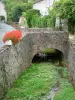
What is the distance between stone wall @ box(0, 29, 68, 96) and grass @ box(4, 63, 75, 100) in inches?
21.9

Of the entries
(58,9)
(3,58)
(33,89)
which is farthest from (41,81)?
(58,9)

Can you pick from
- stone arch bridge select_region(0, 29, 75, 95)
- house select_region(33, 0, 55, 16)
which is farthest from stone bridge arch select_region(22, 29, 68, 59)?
house select_region(33, 0, 55, 16)

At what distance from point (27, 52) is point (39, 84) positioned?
7.94 metres

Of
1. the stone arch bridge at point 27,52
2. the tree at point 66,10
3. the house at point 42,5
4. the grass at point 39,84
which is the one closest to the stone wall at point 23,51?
the stone arch bridge at point 27,52

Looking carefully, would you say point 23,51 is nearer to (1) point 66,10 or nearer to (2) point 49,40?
(2) point 49,40

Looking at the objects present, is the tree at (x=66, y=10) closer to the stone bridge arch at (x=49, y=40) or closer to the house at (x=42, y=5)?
the stone bridge arch at (x=49, y=40)

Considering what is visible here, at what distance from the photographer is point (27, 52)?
29641mm

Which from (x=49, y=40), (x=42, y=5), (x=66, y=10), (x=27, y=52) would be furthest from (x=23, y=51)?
(x=42, y=5)

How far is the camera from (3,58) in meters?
20.0

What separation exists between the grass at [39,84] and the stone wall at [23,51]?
0.56 metres

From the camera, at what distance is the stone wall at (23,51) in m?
20.0

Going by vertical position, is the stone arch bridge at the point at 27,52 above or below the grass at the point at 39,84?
above

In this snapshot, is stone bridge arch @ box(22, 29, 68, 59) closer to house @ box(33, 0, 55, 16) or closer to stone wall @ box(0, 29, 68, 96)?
stone wall @ box(0, 29, 68, 96)

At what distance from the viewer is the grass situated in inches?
764
